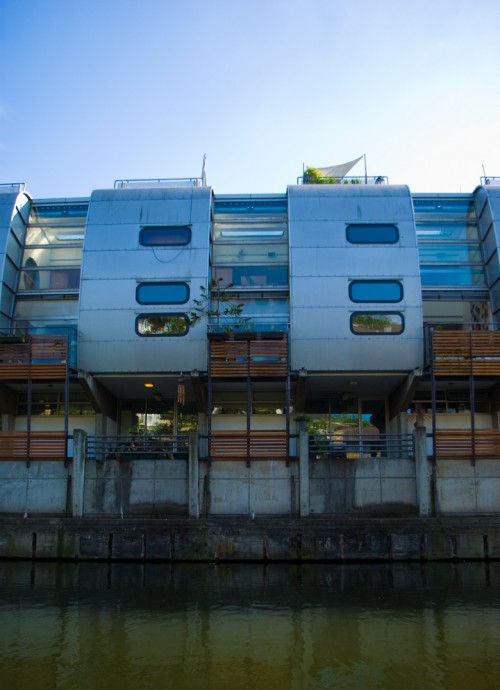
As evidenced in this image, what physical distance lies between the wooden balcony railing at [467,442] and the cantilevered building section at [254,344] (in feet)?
0.17

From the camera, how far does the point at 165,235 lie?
1085 inches

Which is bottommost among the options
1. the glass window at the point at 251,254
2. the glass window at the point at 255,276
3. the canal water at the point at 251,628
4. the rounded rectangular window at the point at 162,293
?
the canal water at the point at 251,628

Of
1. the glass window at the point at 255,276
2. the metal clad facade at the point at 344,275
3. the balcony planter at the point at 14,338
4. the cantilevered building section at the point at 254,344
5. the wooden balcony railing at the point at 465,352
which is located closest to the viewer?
the cantilevered building section at the point at 254,344

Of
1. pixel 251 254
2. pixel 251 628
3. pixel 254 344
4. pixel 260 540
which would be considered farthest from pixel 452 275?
pixel 251 628

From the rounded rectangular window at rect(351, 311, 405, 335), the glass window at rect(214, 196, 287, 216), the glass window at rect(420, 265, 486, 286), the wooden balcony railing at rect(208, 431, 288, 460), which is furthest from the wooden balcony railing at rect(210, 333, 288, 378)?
the glass window at rect(420, 265, 486, 286)

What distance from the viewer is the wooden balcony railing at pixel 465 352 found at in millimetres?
24516

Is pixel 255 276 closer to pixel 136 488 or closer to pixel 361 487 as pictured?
pixel 361 487

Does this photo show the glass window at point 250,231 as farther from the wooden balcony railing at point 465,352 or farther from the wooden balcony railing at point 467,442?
the wooden balcony railing at point 467,442

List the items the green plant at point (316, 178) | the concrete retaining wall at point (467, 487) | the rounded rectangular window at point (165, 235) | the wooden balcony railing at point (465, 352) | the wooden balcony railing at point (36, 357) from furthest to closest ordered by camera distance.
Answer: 1. the green plant at point (316, 178)
2. the rounded rectangular window at point (165, 235)
3. the wooden balcony railing at point (36, 357)
4. the wooden balcony railing at point (465, 352)
5. the concrete retaining wall at point (467, 487)

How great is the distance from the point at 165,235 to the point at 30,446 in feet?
33.2

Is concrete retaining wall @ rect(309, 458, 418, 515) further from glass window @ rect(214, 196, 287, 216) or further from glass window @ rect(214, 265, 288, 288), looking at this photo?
glass window @ rect(214, 196, 287, 216)

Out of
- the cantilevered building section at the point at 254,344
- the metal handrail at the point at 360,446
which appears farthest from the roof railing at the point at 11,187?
the metal handrail at the point at 360,446

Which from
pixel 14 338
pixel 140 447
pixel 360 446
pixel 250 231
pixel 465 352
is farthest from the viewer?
pixel 250 231

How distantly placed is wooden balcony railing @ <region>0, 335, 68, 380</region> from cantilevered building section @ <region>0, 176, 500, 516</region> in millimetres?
85
